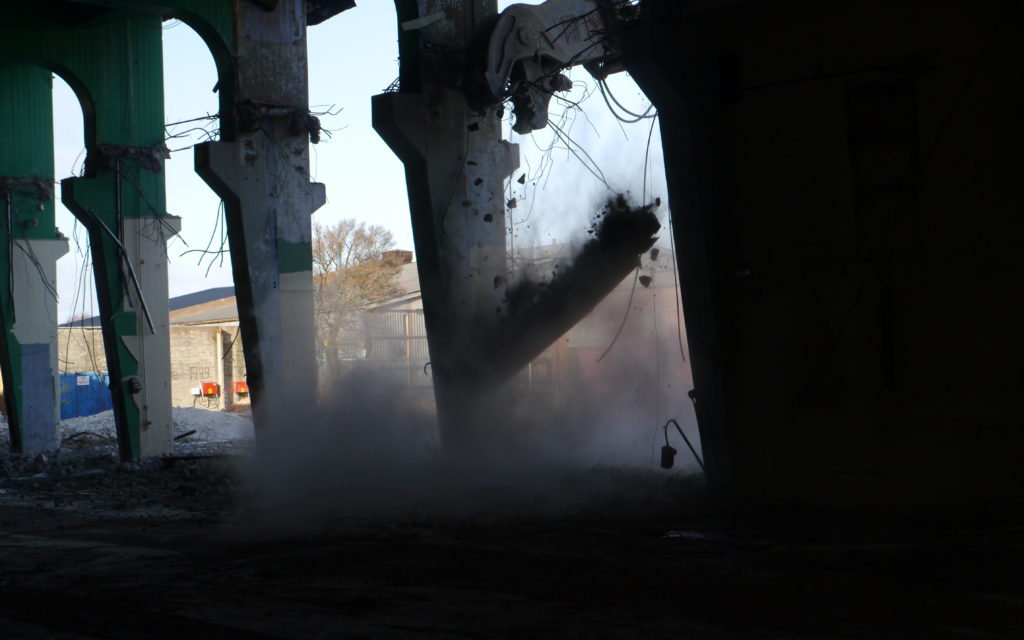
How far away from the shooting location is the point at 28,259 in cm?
2220

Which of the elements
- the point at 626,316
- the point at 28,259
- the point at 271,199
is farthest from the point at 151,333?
the point at 626,316

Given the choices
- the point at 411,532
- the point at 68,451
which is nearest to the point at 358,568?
the point at 411,532

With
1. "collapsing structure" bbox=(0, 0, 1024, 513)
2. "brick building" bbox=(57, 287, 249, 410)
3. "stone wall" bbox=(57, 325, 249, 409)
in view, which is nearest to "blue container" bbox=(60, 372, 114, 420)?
"brick building" bbox=(57, 287, 249, 410)

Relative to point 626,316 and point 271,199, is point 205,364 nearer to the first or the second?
point 271,199

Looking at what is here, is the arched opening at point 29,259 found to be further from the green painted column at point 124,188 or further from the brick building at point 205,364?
the brick building at point 205,364

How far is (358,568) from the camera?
718 cm

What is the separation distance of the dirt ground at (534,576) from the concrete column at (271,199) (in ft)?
15.2

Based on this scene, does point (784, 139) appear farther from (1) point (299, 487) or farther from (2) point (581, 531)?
(1) point (299, 487)

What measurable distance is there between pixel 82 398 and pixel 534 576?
3498 cm

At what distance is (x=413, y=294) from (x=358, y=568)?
24.2 meters

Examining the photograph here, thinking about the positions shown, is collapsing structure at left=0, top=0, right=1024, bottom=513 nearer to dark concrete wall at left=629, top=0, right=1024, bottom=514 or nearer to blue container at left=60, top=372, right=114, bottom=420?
dark concrete wall at left=629, top=0, right=1024, bottom=514

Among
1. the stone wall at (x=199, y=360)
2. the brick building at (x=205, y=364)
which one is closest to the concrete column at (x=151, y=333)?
the brick building at (x=205, y=364)

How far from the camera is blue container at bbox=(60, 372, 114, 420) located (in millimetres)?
37375

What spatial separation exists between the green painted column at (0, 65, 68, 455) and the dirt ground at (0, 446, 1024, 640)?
1287cm
